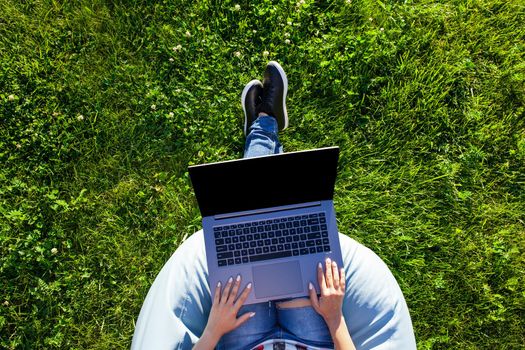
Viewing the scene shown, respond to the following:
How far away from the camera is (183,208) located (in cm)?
359

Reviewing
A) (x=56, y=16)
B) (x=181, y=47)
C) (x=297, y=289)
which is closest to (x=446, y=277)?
(x=297, y=289)

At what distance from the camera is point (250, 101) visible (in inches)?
142

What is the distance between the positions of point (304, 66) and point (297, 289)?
1840 mm

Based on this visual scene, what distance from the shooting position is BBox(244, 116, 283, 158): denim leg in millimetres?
3355

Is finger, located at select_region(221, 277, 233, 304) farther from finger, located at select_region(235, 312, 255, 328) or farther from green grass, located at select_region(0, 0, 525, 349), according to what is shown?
green grass, located at select_region(0, 0, 525, 349)

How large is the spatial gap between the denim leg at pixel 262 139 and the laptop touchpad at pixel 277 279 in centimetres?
86

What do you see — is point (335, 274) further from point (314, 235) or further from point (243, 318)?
point (243, 318)

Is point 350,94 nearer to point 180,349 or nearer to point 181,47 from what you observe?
point 181,47

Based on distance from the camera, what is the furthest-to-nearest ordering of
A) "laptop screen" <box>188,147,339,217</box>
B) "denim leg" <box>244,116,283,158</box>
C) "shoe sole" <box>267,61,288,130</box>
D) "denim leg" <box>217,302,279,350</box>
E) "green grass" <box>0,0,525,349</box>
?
"shoe sole" <box>267,61,288,130</box> → "green grass" <box>0,0,525,349</box> → "denim leg" <box>244,116,283,158</box> → "denim leg" <box>217,302,279,350</box> → "laptop screen" <box>188,147,339,217</box>

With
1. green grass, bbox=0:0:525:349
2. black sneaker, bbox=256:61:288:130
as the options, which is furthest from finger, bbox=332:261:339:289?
black sneaker, bbox=256:61:288:130

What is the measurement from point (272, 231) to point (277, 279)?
0.28m

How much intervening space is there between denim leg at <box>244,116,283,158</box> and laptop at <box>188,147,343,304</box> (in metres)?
0.63

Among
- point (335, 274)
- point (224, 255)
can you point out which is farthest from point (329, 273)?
point (224, 255)

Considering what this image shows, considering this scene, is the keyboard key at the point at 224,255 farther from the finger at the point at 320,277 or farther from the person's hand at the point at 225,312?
the finger at the point at 320,277
